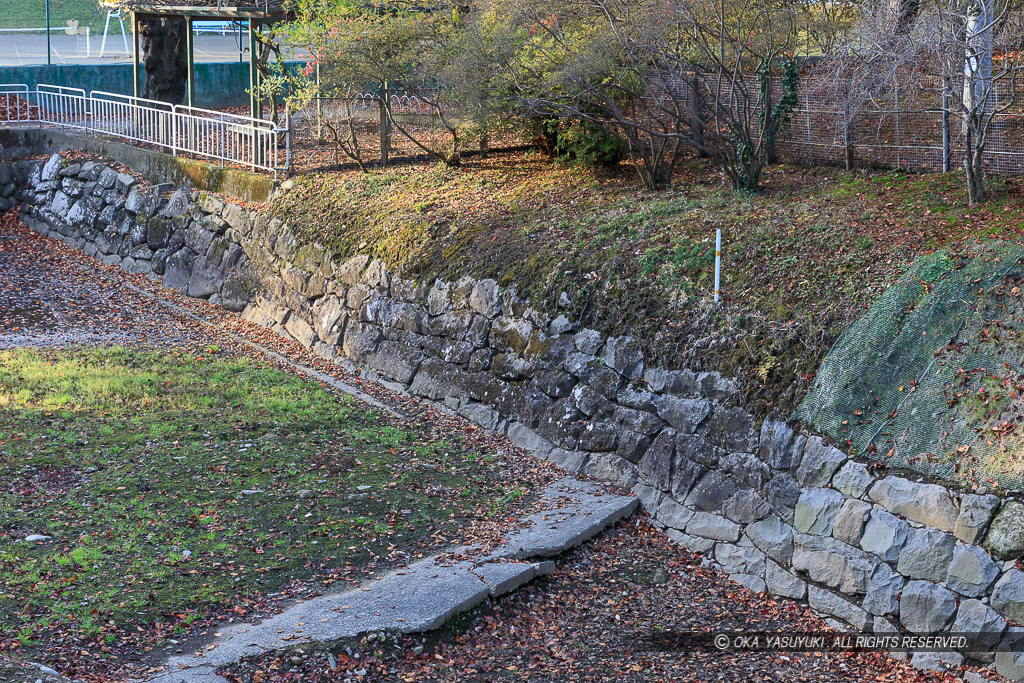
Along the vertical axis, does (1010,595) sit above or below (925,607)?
above

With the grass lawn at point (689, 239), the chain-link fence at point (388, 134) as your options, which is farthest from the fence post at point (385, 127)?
the grass lawn at point (689, 239)

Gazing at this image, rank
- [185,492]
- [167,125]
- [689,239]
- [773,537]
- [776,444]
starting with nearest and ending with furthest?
[773,537], [776,444], [185,492], [689,239], [167,125]

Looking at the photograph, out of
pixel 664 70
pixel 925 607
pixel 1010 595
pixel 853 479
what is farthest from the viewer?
pixel 664 70

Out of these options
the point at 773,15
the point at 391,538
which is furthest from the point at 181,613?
the point at 773,15

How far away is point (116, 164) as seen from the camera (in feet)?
60.1

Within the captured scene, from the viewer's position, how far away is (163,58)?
20188mm

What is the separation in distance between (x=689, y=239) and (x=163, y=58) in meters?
14.0

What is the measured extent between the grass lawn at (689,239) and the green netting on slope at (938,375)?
0.29 m

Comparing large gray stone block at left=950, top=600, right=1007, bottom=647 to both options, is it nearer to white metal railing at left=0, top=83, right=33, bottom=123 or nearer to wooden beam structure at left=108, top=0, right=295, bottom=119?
wooden beam structure at left=108, top=0, right=295, bottom=119

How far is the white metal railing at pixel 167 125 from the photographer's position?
53.2 ft

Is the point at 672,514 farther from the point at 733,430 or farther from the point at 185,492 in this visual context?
the point at 185,492

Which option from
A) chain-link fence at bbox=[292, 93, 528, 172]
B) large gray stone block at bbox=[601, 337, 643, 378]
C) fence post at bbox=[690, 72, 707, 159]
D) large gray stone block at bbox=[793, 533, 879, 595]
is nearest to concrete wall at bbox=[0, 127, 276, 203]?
chain-link fence at bbox=[292, 93, 528, 172]

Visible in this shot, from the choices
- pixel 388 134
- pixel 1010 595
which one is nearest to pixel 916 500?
pixel 1010 595

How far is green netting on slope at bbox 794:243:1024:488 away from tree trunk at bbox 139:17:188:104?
54.0 feet
